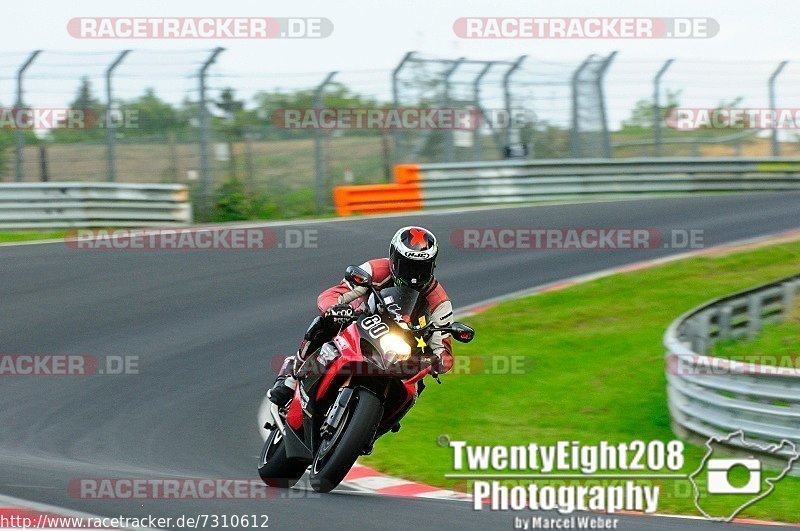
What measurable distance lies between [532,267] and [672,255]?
2.21 m

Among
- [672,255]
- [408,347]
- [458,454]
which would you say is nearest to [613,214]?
[672,255]

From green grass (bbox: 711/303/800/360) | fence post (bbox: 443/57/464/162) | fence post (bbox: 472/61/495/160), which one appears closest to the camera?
green grass (bbox: 711/303/800/360)

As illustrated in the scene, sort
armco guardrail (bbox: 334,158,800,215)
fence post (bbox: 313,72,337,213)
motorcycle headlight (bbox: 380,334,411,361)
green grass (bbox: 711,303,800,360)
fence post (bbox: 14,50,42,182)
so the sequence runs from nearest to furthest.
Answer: motorcycle headlight (bbox: 380,334,411,361) → green grass (bbox: 711,303,800,360) → fence post (bbox: 14,50,42,182) → armco guardrail (bbox: 334,158,800,215) → fence post (bbox: 313,72,337,213)

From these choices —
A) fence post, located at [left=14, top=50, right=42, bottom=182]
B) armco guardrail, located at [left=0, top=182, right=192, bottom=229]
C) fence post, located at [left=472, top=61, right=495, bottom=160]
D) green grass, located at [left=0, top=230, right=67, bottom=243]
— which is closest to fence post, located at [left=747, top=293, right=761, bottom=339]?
armco guardrail, located at [left=0, top=182, right=192, bottom=229]

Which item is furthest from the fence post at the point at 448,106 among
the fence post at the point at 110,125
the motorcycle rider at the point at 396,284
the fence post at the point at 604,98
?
the motorcycle rider at the point at 396,284

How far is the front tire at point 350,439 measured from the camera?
21.9 feet

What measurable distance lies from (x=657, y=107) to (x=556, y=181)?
2.57 metres

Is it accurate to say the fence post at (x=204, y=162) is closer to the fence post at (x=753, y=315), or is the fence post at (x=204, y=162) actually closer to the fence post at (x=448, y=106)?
the fence post at (x=448, y=106)

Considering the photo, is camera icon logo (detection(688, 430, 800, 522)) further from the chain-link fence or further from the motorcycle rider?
the chain-link fence

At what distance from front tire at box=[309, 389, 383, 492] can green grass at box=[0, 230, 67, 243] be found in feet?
37.0

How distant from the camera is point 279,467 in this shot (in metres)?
7.56

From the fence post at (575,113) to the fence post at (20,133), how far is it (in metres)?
9.44

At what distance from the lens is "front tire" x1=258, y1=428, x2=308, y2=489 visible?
752 centimetres

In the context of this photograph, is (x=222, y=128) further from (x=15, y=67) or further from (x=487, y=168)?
(x=487, y=168)
